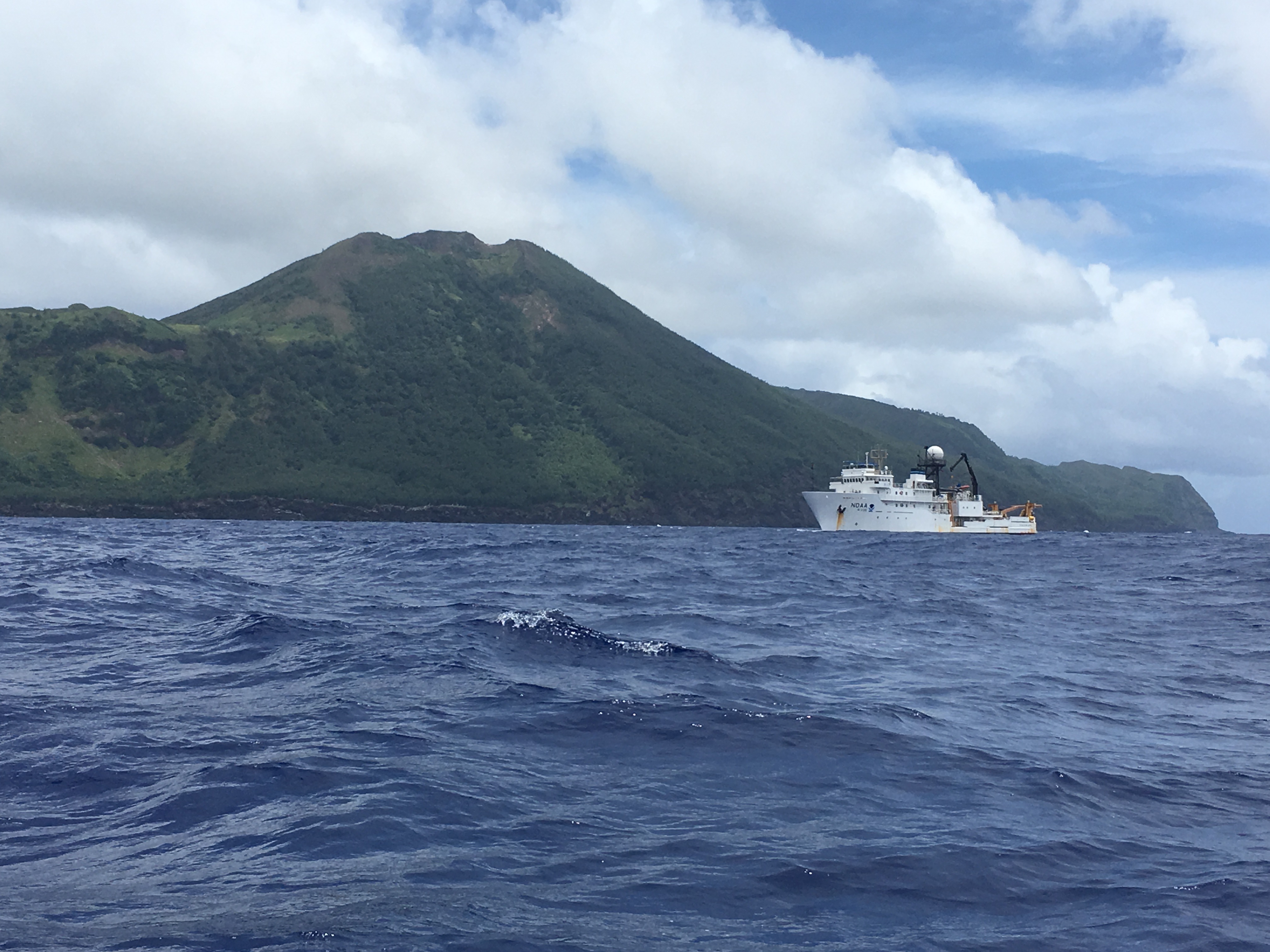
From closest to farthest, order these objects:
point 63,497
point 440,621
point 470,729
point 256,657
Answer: point 470,729
point 256,657
point 440,621
point 63,497

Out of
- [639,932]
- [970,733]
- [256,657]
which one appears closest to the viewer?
[639,932]

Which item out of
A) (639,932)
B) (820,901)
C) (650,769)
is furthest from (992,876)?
(650,769)

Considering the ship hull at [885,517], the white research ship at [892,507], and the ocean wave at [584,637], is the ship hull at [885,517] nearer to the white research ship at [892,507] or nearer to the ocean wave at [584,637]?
the white research ship at [892,507]

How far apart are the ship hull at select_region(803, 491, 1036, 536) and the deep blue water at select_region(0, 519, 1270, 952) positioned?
12175 cm

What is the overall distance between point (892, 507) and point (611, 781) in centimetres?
14300

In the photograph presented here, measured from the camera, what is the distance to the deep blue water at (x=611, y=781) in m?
8.59

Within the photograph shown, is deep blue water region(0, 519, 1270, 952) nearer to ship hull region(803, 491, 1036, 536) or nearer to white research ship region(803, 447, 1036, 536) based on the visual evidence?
ship hull region(803, 491, 1036, 536)

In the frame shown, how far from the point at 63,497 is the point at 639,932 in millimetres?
203561

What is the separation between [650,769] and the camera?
42.8ft

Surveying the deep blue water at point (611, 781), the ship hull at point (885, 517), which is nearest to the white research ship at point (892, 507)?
the ship hull at point (885, 517)

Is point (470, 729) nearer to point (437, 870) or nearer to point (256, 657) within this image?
point (437, 870)

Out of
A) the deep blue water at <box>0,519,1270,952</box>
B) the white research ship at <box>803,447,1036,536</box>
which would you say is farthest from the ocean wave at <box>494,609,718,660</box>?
the white research ship at <box>803,447,1036,536</box>

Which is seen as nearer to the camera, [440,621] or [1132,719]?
[1132,719]

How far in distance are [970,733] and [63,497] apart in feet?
657
